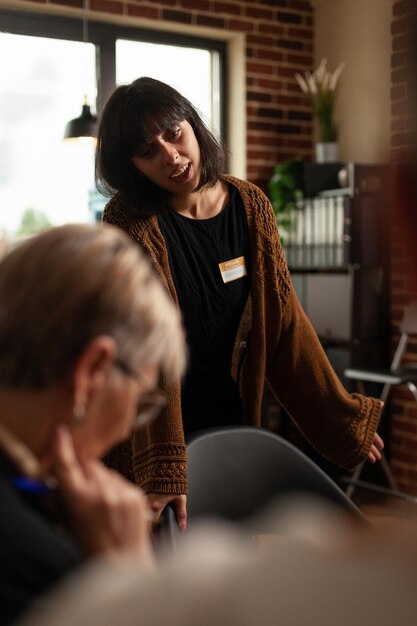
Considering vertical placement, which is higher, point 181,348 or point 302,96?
point 302,96

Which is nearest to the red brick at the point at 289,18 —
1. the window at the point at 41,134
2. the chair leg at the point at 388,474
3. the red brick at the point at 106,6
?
the red brick at the point at 106,6

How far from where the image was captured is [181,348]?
88 centimetres

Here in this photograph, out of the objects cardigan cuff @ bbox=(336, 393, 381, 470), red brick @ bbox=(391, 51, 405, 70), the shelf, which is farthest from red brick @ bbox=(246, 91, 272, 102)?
red brick @ bbox=(391, 51, 405, 70)

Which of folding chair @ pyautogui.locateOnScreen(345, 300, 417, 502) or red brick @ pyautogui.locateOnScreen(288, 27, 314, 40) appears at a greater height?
red brick @ pyautogui.locateOnScreen(288, 27, 314, 40)

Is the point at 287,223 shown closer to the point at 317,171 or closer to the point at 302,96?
the point at 317,171

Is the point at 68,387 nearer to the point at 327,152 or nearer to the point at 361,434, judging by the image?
the point at 361,434

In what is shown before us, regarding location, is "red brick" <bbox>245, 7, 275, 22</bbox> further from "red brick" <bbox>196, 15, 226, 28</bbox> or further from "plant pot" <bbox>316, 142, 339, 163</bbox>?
"plant pot" <bbox>316, 142, 339, 163</bbox>

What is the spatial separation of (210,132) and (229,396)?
0.61 m

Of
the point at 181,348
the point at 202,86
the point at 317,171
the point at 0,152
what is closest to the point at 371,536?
the point at 181,348

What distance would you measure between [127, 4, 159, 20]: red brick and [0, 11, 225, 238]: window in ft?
0.44

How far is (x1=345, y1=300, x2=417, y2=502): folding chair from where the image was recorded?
13.2 feet

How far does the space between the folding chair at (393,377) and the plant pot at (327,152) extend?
1011 millimetres

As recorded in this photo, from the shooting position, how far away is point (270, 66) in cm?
493

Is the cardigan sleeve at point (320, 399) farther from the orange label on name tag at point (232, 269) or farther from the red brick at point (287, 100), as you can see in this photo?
the red brick at point (287, 100)
